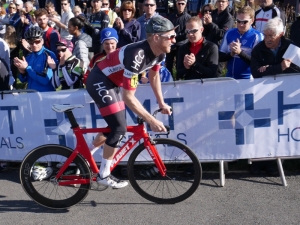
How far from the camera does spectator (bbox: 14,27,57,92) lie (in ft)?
20.8

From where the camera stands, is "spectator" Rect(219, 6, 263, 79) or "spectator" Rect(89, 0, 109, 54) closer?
"spectator" Rect(219, 6, 263, 79)

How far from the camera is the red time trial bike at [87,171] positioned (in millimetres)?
5109

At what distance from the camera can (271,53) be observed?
5980 millimetres

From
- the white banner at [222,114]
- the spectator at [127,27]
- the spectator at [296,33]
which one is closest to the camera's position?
the white banner at [222,114]

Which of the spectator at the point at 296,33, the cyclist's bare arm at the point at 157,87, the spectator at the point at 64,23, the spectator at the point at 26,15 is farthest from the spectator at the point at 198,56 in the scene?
the spectator at the point at 26,15

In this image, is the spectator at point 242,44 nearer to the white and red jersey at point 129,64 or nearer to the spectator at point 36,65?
the white and red jersey at point 129,64

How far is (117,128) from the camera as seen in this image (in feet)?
16.2

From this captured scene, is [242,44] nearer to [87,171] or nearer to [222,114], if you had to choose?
[222,114]

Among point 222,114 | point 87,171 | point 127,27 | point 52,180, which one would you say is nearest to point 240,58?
point 222,114

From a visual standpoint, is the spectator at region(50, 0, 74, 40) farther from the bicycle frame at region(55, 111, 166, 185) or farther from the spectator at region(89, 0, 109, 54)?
the bicycle frame at region(55, 111, 166, 185)

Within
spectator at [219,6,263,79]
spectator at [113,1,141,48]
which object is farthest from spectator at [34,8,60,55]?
spectator at [219,6,263,79]

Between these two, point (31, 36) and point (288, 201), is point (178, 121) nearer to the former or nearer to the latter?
point (288, 201)

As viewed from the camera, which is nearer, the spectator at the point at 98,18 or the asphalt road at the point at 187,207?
the asphalt road at the point at 187,207

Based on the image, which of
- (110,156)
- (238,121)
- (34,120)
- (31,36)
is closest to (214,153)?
(238,121)
